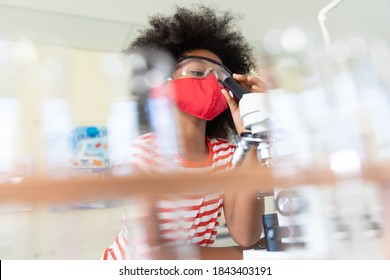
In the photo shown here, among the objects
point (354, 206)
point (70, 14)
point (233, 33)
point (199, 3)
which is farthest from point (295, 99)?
point (70, 14)

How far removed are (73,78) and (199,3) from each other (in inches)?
30.4

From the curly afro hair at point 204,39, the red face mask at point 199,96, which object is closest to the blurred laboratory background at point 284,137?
the red face mask at point 199,96

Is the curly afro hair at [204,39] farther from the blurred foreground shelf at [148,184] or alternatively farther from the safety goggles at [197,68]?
the blurred foreground shelf at [148,184]

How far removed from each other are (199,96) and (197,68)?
0.22 feet

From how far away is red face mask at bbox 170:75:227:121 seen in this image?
71 cm

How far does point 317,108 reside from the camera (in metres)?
0.40

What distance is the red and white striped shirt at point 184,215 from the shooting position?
16.4 inches

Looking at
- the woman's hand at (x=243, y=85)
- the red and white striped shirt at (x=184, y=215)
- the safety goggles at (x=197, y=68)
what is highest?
the safety goggles at (x=197, y=68)

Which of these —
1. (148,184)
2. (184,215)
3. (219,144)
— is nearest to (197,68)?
(219,144)

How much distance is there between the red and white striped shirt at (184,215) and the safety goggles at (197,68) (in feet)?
0.54

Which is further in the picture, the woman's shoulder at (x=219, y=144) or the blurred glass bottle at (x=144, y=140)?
the woman's shoulder at (x=219, y=144)

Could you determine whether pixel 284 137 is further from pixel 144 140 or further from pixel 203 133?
pixel 203 133

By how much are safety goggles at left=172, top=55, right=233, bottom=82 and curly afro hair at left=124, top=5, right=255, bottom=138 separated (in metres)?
0.07
